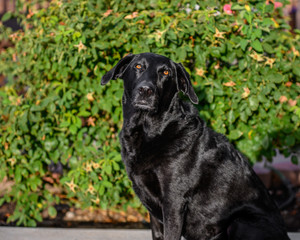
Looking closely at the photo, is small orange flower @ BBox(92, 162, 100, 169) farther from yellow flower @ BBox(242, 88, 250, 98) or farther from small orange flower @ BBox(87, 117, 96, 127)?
yellow flower @ BBox(242, 88, 250, 98)

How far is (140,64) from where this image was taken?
2490 millimetres

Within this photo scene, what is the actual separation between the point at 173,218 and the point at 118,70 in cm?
106

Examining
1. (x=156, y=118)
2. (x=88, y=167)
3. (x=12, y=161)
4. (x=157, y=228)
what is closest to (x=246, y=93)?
(x=156, y=118)

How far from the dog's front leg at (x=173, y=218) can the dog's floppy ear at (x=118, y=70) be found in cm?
89

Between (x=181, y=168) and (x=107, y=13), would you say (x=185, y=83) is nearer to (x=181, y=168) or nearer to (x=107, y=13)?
(x=181, y=168)

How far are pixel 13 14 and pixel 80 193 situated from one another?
1.96 metres

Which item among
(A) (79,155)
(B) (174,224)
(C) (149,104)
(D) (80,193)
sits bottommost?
(D) (80,193)

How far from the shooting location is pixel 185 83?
8.56ft

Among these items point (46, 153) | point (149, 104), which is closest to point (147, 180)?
point (149, 104)

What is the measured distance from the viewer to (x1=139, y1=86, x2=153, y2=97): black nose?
2.34 m

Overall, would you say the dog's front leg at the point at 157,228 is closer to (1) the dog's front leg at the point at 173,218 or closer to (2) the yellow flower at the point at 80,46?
(1) the dog's front leg at the point at 173,218

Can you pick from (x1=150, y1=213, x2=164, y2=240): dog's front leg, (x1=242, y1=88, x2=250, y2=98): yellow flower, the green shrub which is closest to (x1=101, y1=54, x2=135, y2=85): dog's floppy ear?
the green shrub

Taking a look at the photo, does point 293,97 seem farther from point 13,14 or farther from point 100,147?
point 13,14

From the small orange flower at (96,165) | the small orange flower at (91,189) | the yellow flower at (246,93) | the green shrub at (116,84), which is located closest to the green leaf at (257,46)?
the green shrub at (116,84)
